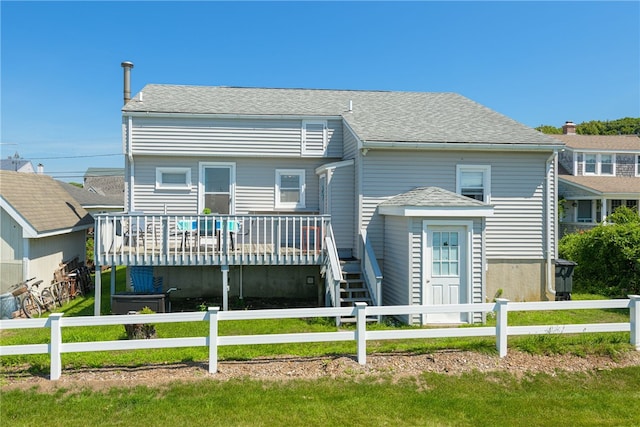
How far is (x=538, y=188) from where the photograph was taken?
12547 millimetres

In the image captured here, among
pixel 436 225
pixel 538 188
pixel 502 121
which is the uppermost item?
pixel 502 121

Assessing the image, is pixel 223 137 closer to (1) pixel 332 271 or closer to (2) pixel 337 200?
(2) pixel 337 200

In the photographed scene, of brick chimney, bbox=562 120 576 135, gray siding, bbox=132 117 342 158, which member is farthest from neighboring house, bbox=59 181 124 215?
brick chimney, bbox=562 120 576 135

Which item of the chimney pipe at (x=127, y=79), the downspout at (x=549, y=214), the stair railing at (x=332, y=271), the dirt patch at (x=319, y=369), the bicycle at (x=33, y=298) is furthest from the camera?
the chimney pipe at (x=127, y=79)

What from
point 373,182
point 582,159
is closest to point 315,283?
point 373,182

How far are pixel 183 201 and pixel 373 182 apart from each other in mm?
5741

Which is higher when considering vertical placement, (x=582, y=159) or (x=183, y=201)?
(x=582, y=159)

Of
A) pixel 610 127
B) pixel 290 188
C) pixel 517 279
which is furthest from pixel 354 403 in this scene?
pixel 610 127

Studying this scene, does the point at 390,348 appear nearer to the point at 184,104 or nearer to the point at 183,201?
the point at 183,201

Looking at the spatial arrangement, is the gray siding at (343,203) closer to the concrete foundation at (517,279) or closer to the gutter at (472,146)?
the gutter at (472,146)

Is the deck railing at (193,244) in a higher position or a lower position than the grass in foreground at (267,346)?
higher

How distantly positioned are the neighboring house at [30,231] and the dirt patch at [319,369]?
6.50m

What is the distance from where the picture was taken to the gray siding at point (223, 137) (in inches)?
526

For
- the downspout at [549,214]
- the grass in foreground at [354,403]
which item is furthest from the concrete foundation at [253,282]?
the grass in foreground at [354,403]
